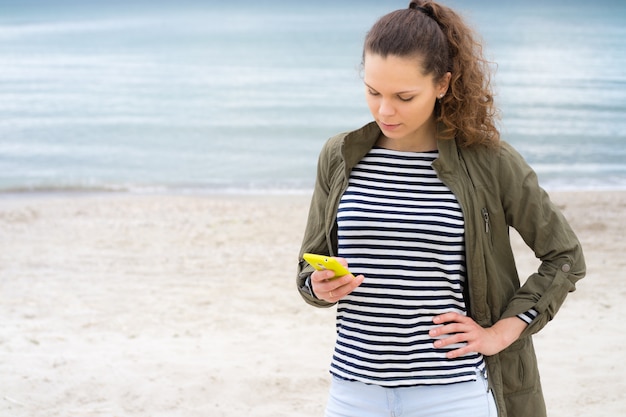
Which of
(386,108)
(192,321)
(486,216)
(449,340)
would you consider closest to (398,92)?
(386,108)

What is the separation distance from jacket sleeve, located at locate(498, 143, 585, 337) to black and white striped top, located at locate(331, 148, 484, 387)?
0.16m

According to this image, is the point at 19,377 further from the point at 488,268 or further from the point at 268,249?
the point at 268,249

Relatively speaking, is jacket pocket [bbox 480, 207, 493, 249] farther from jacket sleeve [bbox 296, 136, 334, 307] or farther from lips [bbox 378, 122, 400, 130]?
jacket sleeve [bbox 296, 136, 334, 307]

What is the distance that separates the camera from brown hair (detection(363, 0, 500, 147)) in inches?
94.6

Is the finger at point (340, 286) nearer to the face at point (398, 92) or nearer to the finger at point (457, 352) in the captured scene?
the finger at point (457, 352)

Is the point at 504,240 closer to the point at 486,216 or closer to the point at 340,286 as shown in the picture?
the point at 486,216

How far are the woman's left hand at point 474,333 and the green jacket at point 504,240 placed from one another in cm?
3

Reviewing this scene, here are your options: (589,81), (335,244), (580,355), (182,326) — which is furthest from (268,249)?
(589,81)

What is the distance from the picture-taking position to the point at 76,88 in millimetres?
34625

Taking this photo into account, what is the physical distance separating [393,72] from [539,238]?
630 millimetres

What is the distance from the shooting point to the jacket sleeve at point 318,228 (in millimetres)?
2639

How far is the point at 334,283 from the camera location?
2385 mm

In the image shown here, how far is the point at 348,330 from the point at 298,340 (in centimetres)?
386

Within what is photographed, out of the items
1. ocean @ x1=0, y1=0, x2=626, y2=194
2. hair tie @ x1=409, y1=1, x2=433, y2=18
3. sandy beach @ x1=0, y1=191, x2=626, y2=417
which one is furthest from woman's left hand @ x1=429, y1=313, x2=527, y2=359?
sandy beach @ x1=0, y1=191, x2=626, y2=417
